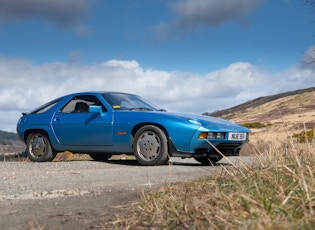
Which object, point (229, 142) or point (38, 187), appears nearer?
point (38, 187)

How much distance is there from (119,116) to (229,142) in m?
2.04

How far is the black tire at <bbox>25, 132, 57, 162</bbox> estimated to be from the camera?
412 inches

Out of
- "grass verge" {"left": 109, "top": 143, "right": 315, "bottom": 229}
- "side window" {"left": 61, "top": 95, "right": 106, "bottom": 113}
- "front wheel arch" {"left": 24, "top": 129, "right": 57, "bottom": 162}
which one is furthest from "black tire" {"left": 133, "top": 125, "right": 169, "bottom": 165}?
"grass verge" {"left": 109, "top": 143, "right": 315, "bottom": 229}

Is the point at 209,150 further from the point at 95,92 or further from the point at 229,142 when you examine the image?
the point at 95,92

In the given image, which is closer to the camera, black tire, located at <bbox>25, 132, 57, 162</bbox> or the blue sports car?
the blue sports car

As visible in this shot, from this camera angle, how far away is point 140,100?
10555mm

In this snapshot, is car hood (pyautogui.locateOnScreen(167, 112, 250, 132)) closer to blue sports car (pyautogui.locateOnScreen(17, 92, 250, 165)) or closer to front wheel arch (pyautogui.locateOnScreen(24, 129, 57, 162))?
blue sports car (pyautogui.locateOnScreen(17, 92, 250, 165))

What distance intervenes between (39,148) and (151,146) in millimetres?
2740

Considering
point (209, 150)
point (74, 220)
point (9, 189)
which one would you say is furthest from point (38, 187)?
point (209, 150)

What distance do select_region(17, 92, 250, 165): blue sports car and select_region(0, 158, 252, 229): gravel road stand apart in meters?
0.54

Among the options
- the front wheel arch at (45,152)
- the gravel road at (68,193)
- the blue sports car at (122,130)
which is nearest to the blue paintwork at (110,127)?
the blue sports car at (122,130)

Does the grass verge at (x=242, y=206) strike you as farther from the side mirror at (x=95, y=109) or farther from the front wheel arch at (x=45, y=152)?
the front wheel arch at (x=45, y=152)

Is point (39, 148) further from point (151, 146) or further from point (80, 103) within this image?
point (151, 146)

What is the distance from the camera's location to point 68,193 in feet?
18.4
